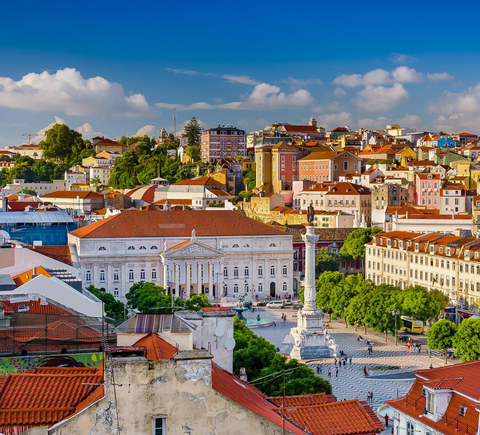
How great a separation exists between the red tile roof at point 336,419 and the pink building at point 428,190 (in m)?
103

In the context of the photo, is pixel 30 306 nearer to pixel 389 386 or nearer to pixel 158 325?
pixel 158 325

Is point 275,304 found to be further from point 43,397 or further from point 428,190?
point 43,397

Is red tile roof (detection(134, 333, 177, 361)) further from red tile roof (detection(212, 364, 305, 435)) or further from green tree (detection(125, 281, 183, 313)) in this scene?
green tree (detection(125, 281, 183, 313))

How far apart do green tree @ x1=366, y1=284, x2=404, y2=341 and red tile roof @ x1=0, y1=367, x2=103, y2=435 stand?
50175mm

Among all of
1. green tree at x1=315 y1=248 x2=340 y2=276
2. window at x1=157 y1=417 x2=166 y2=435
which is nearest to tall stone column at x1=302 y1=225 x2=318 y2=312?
green tree at x1=315 y1=248 x2=340 y2=276

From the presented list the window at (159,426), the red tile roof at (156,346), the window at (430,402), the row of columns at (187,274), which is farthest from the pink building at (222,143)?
the window at (159,426)

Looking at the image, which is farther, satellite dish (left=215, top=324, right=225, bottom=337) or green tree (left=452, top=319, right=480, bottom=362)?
green tree (left=452, top=319, right=480, bottom=362)

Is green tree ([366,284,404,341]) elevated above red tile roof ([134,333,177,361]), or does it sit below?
below

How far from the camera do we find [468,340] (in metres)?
51.7

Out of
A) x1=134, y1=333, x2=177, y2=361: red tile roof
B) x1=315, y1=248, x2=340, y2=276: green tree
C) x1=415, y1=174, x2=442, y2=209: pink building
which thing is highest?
x1=134, y1=333, x2=177, y2=361: red tile roof

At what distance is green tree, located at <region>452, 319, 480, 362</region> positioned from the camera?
167ft

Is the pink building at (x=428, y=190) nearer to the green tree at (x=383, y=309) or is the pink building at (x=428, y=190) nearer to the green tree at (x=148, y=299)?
the green tree at (x=383, y=309)

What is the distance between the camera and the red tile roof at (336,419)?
51.6 feet

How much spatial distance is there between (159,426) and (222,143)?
557 feet
